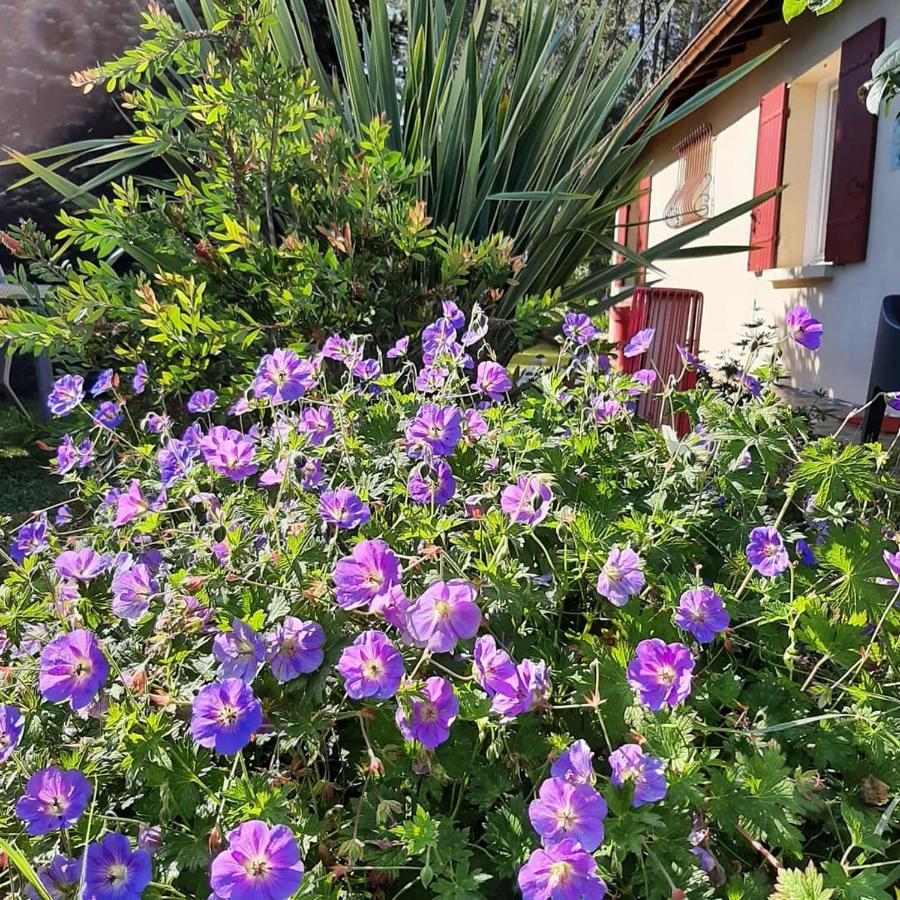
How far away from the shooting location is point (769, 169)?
5.48m

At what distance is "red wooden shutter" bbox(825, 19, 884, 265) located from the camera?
13.5 feet

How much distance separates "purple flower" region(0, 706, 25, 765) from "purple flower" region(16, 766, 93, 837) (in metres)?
0.05

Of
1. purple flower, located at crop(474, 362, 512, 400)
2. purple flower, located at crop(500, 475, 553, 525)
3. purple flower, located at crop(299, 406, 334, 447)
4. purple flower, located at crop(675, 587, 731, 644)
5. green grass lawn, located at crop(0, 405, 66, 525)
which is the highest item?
purple flower, located at crop(474, 362, 512, 400)

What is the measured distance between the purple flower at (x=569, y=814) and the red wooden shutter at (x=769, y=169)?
514 cm

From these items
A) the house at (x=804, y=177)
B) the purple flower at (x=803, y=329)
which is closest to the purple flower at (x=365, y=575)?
the purple flower at (x=803, y=329)

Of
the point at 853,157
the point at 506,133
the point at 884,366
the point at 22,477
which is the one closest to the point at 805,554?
the point at 506,133

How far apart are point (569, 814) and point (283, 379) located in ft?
2.39

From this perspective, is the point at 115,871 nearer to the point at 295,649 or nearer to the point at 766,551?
Answer: the point at 295,649

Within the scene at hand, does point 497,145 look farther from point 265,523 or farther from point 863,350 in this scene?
point 863,350

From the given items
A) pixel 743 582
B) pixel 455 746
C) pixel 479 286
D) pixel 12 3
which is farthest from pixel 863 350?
pixel 12 3

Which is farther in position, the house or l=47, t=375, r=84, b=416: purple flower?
the house

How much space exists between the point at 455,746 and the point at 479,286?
1246 millimetres

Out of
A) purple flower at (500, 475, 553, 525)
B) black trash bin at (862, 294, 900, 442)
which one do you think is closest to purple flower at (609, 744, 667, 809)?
purple flower at (500, 475, 553, 525)

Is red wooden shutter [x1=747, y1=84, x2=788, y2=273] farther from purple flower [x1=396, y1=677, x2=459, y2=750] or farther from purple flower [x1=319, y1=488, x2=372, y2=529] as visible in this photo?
purple flower [x1=396, y1=677, x2=459, y2=750]
